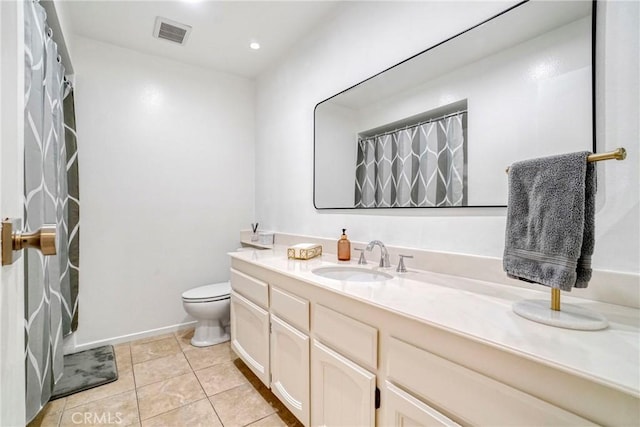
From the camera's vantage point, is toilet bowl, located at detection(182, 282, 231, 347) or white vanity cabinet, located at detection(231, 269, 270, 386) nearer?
white vanity cabinet, located at detection(231, 269, 270, 386)

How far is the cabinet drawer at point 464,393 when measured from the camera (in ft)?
2.06

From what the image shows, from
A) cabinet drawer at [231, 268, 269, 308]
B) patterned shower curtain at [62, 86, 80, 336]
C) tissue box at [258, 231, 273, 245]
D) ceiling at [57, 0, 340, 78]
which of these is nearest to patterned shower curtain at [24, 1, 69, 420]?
patterned shower curtain at [62, 86, 80, 336]

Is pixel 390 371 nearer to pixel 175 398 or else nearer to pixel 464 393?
pixel 464 393

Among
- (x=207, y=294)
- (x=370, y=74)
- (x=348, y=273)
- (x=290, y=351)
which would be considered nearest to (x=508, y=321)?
(x=348, y=273)

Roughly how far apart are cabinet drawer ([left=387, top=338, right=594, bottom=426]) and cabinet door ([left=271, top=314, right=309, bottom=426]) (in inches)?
19.7

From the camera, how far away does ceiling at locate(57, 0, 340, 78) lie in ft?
6.35

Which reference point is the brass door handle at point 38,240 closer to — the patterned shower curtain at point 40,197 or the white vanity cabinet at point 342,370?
the white vanity cabinet at point 342,370

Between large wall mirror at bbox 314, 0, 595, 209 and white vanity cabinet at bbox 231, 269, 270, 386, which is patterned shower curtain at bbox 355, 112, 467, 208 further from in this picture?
white vanity cabinet at bbox 231, 269, 270, 386

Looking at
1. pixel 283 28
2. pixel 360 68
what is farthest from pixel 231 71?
pixel 360 68

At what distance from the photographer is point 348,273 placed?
5.10 feet

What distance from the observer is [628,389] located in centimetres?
51

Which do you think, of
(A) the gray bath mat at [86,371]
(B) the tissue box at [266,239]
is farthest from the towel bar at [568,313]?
(A) the gray bath mat at [86,371]

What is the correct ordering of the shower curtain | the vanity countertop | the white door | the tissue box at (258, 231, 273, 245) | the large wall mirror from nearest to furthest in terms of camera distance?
the white door
the vanity countertop
the large wall mirror
the shower curtain
the tissue box at (258, 231, 273, 245)

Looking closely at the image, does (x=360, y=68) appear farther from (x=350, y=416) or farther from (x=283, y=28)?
(x=350, y=416)
